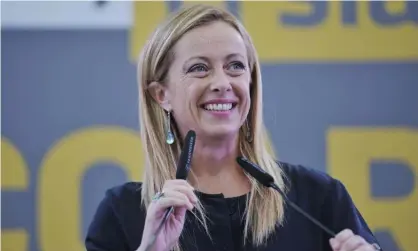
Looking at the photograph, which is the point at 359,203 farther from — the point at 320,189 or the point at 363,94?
the point at 320,189

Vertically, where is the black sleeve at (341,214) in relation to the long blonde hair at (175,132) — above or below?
below

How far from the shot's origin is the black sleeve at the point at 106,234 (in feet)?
3.93

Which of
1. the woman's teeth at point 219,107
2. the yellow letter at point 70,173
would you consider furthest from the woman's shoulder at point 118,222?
the yellow letter at point 70,173

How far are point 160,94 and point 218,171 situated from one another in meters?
0.21

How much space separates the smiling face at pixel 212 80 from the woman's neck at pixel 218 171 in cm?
5

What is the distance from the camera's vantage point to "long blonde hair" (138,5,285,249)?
48.5 inches

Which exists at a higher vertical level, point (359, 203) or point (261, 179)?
point (261, 179)

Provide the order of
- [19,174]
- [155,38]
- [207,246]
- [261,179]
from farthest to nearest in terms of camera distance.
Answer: [19,174], [155,38], [207,246], [261,179]

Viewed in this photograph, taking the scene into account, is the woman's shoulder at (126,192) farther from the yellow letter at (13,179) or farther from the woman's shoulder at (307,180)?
the yellow letter at (13,179)

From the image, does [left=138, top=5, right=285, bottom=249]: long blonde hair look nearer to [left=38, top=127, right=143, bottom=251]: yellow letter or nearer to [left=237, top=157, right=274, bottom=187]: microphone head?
[left=237, top=157, right=274, bottom=187]: microphone head

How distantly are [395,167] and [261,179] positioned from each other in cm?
122

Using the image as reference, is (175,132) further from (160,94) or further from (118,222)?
(118,222)

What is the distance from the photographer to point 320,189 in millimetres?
1241

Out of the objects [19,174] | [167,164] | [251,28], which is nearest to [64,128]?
[19,174]
